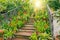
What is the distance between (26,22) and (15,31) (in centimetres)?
253

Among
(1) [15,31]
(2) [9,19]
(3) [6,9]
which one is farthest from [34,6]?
(1) [15,31]

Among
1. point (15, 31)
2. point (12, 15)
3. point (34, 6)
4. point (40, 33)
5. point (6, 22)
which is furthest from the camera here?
point (34, 6)

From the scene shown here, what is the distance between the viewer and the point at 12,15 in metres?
13.7

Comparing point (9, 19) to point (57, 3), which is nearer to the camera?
point (57, 3)

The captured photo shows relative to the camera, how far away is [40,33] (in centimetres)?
1038

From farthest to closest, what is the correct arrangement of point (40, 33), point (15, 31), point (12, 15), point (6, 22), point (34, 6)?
point (34, 6)
point (12, 15)
point (6, 22)
point (15, 31)
point (40, 33)

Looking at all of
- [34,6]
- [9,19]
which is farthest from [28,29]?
[34,6]

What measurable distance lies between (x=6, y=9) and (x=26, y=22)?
5.84 ft

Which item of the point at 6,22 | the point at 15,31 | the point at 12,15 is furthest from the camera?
the point at 12,15

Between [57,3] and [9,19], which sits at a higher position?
[57,3]

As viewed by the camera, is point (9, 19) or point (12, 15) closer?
point (9, 19)

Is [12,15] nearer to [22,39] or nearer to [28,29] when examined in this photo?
[28,29]

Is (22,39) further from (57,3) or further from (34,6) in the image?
(34,6)

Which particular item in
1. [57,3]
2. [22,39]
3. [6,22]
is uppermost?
[57,3]
